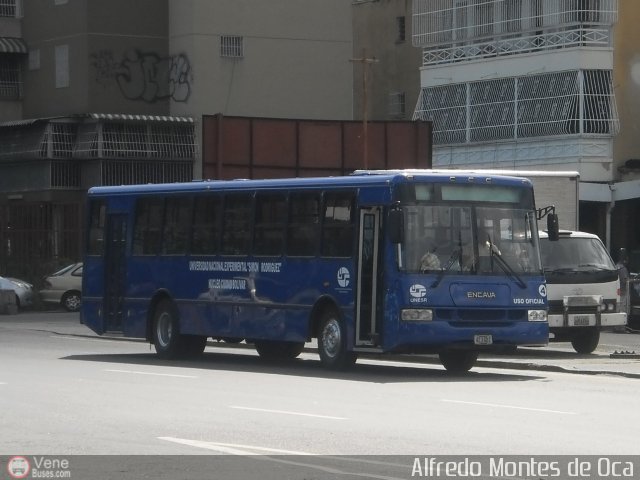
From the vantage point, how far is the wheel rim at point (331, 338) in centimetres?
2275

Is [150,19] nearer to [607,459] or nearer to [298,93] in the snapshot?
[298,93]

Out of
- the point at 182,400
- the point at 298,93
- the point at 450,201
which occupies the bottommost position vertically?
the point at 182,400

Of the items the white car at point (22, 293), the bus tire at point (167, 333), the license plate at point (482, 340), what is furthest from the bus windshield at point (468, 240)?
the white car at point (22, 293)

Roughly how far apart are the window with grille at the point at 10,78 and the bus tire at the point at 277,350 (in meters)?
35.6

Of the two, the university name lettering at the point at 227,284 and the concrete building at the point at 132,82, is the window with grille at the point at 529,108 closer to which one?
the concrete building at the point at 132,82

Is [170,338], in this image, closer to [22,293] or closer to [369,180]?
[369,180]

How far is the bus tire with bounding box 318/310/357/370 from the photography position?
22.6 meters

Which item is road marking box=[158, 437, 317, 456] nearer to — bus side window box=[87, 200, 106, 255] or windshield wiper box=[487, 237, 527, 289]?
windshield wiper box=[487, 237, 527, 289]

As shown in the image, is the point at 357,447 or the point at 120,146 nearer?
the point at 357,447

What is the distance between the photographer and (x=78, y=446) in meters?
13.5

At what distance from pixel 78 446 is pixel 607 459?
424 cm

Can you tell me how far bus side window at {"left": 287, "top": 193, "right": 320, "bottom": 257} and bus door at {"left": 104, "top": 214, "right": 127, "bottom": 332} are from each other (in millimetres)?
4447

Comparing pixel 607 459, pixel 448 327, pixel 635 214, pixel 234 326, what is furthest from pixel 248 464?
pixel 635 214

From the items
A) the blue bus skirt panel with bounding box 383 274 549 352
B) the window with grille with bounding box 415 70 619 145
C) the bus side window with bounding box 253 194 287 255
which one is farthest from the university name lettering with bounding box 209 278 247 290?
the window with grille with bounding box 415 70 619 145
